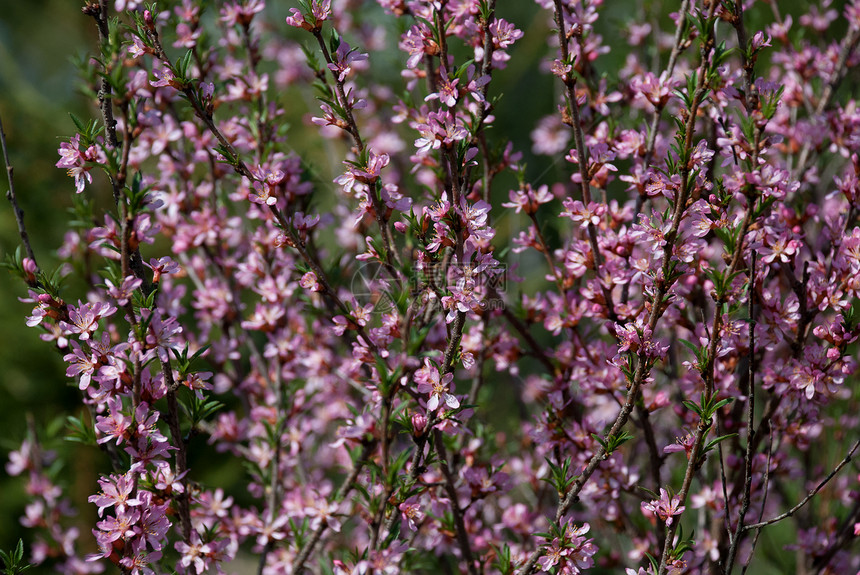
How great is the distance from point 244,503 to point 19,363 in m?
1.93

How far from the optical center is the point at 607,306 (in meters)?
1.81

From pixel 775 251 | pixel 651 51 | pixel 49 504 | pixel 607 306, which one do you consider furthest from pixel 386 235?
pixel 49 504

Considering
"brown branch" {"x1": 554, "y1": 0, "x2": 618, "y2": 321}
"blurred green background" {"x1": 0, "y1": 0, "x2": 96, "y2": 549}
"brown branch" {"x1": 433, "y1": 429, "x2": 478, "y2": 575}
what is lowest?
"brown branch" {"x1": 433, "y1": 429, "x2": 478, "y2": 575}

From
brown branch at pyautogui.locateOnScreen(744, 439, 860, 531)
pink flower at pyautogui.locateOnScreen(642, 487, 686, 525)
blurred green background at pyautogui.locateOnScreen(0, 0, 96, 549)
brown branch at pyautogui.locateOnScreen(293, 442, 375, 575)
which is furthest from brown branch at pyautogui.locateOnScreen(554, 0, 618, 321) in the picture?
blurred green background at pyautogui.locateOnScreen(0, 0, 96, 549)

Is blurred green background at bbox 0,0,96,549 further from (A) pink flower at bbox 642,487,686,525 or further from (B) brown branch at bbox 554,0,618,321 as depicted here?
(A) pink flower at bbox 642,487,686,525

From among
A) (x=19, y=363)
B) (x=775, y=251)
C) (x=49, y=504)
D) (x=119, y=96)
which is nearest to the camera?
(x=119, y=96)

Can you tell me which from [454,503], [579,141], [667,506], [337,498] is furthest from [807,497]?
[337,498]

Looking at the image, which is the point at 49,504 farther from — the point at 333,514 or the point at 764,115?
the point at 764,115

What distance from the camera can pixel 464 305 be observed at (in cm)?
143

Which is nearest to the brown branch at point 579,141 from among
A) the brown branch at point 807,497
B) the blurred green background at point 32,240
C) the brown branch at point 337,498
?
the brown branch at point 807,497

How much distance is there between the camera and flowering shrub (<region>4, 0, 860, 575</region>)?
1.51 metres

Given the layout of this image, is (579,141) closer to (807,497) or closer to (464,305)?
(464,305)

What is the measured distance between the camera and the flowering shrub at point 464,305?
1512mm

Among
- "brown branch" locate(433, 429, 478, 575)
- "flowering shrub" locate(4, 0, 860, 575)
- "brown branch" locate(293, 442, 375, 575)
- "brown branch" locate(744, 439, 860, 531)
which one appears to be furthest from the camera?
"brown branch" locate(293, 442, 375, 575)
